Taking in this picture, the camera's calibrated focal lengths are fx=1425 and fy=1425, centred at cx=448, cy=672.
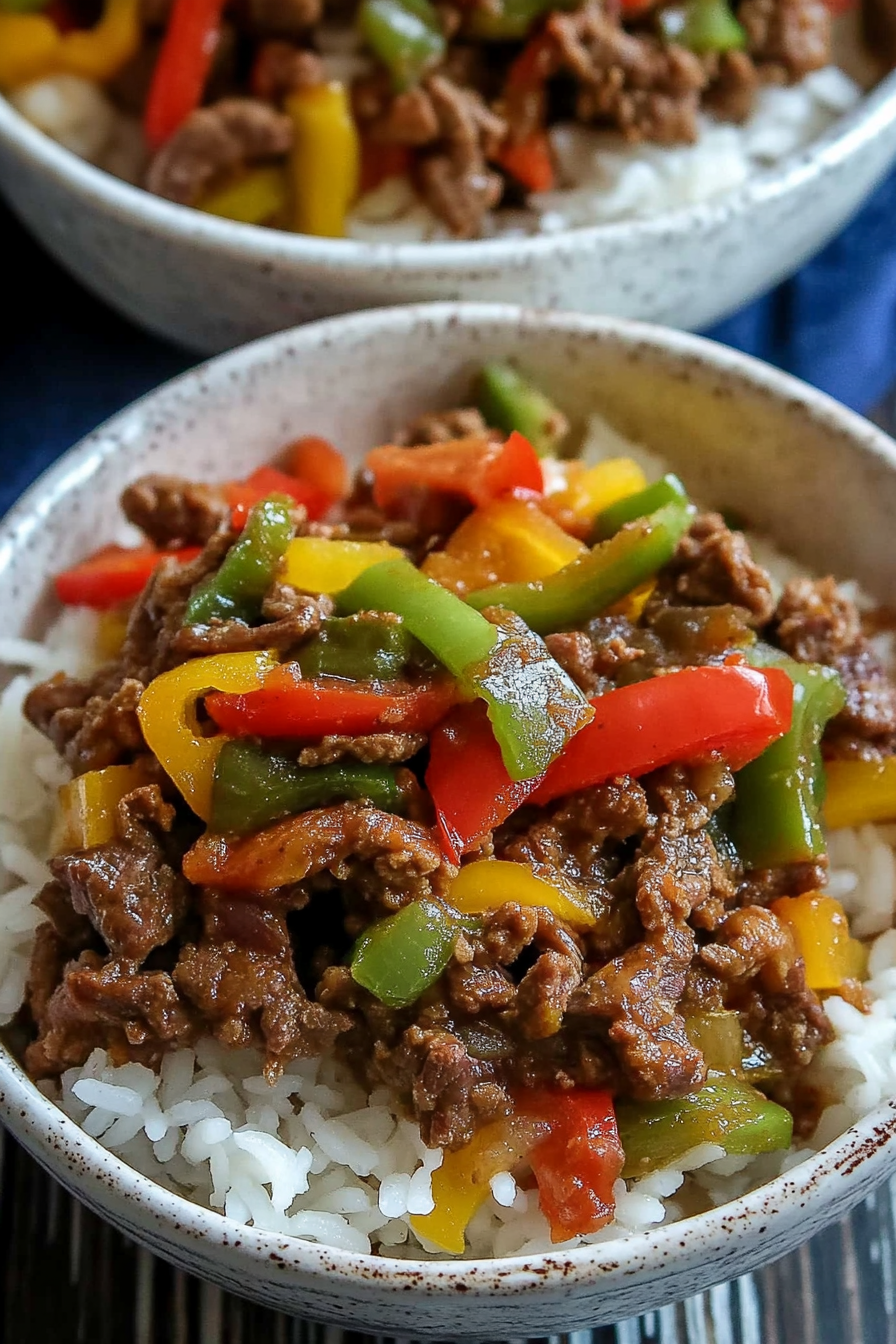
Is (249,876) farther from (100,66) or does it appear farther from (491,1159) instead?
(100,66)

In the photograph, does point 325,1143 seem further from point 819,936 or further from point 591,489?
point 591,489

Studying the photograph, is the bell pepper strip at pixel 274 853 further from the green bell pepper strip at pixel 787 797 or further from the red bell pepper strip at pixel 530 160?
the red bell pepper strip at pixel 530 160

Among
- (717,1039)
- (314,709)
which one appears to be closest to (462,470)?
(314,709)

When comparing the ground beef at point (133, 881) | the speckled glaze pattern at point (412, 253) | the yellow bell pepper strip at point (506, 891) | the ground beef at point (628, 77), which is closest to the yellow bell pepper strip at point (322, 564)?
the ground beef at point (133, 881)

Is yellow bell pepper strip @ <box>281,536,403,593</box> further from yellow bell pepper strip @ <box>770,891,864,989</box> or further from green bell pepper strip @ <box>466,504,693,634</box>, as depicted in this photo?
yellow bell pepper strip @ <box>770,891,864,989</box>

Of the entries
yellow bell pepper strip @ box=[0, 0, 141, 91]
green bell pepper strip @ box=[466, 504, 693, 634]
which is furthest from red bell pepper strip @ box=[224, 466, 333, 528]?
yellow bell pepper strip @ box=[0, 0, 141, 91]

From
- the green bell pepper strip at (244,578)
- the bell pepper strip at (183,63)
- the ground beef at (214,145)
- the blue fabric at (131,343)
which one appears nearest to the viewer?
the green bell pepper strip at (244,578)

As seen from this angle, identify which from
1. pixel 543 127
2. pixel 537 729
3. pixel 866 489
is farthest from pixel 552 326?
pixel 537 729
